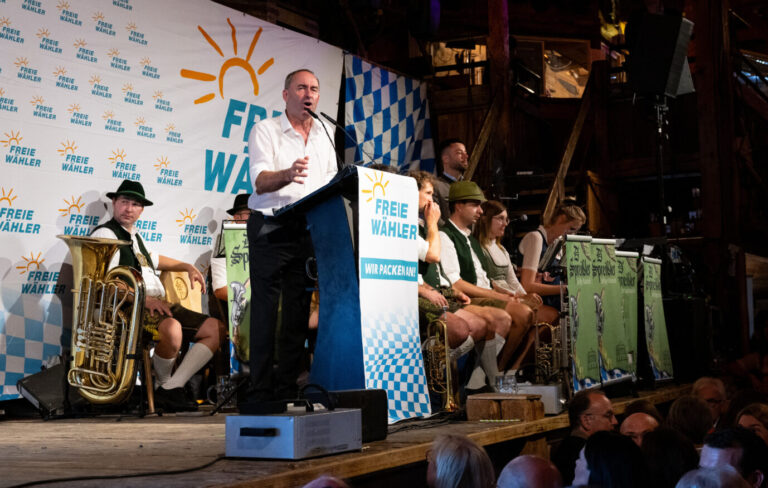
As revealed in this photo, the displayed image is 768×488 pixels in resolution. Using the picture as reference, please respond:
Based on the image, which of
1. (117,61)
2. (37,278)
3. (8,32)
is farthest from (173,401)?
(8,32)

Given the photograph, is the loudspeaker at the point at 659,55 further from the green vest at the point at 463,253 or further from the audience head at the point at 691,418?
the audience head at the point at 691,418

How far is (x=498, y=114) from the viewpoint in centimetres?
924

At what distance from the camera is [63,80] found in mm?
5910

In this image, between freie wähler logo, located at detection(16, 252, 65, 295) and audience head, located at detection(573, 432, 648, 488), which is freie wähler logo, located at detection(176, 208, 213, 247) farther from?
audience head, located at detection(573, 432, 648, 488)

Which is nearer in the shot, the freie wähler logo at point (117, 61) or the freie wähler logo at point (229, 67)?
the freie wähler logo at point (117, 61)

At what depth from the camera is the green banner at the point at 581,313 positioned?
16.9ft

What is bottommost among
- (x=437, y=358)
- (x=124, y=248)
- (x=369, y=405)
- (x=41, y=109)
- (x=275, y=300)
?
(x=369, y=405)

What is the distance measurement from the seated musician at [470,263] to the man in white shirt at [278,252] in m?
1.59

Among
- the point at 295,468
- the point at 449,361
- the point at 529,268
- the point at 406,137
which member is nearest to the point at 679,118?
the point at 406,137

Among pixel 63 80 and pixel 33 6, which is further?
pixel 63 80

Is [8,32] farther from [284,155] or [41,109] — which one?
[284,155]

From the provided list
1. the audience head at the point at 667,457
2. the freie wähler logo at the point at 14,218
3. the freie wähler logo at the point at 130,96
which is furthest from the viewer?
the freie wähler logo at the point at 130,96

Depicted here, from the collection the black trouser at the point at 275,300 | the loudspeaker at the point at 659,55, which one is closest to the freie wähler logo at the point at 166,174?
the black trouser at the point at 275,300

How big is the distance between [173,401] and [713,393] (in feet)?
11.5
